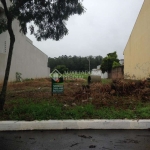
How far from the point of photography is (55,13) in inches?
280

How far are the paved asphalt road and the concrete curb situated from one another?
8.5 inches

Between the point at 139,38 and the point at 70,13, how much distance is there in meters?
Answer: 12.0

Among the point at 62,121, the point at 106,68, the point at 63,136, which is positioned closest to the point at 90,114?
the point at 62,121

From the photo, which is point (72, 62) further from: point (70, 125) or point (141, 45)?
point (70, 125)

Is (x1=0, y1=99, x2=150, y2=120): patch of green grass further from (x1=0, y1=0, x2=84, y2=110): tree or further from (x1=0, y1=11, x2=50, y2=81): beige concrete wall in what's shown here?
(x1=0, y1=11, x2=50, y2=81): beige concrete wall

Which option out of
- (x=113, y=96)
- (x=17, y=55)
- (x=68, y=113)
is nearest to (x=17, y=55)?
(x=17, y=55)

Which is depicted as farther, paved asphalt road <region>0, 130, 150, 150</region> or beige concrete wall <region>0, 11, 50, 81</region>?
beige concrete wall <region>0, 11, 50, 81</region>

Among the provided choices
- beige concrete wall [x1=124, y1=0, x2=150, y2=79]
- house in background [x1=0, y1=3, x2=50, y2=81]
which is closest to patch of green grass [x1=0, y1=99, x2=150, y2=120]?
beige concrete wall [x1=124, y1=0, x2=150, y2=79]

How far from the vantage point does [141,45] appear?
671 inches

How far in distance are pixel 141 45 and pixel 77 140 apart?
1465 centimetres

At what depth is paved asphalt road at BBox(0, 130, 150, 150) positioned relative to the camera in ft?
11.8

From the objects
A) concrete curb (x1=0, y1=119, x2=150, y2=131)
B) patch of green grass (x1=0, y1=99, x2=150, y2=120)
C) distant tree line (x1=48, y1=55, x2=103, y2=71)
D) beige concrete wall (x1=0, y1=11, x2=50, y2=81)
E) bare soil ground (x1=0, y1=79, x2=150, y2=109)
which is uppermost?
distant tree line (x1=48, y1=55, x2=103, y2=71)

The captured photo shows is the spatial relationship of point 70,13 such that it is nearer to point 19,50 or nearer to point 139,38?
point 139,38

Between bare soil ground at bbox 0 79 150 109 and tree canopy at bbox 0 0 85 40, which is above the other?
tree canopy at bbox 0 0 85 40
